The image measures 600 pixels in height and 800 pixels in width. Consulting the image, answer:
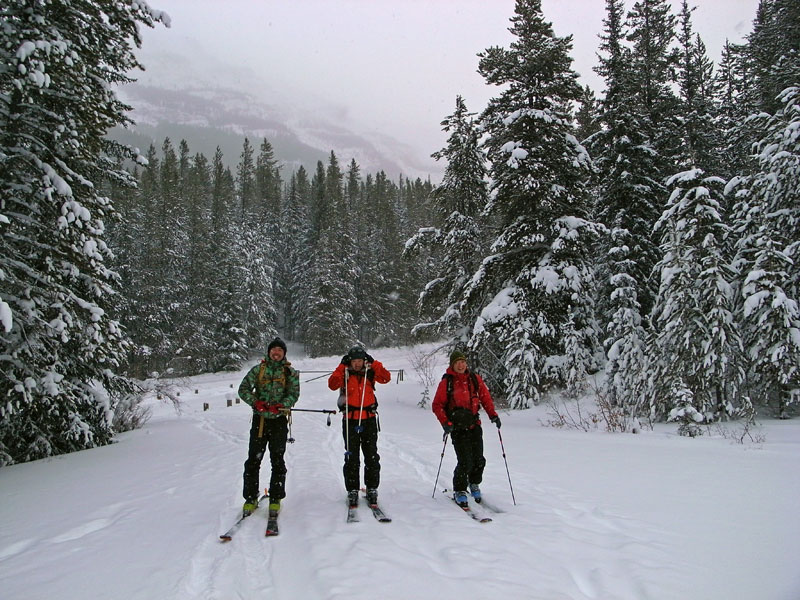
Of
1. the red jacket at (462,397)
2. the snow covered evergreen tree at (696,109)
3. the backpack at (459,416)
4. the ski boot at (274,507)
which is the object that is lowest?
the ski boot at (274,507)

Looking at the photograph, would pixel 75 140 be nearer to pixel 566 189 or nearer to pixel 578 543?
pixel 578 543

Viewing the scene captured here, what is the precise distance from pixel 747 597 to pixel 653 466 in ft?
14.8

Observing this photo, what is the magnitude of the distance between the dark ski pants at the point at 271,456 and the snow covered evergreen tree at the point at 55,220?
471 cm

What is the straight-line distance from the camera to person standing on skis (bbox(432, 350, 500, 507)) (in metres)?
6.13

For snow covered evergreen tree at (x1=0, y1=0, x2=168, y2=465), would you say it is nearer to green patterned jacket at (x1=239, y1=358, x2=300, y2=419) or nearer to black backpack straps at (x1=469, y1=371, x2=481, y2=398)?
green patterned jacket at (x1=239, y1=358, x2=300, y2=419)

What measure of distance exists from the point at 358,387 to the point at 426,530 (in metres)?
2.01

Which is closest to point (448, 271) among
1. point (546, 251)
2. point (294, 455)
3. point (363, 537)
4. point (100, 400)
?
point (546, 251)

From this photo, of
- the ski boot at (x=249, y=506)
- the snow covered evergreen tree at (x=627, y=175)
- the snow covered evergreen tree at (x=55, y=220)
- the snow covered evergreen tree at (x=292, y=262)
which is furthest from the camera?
the snow covered evergreen tree at (x=292, y=262)

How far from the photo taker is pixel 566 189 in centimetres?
1495

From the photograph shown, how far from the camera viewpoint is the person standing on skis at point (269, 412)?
584 cm

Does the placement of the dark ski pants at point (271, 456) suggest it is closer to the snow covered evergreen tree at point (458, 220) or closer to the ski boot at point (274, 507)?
the ski boot at point (274, 507)

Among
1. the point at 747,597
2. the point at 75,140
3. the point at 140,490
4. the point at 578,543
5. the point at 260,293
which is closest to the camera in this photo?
the point at 747,597

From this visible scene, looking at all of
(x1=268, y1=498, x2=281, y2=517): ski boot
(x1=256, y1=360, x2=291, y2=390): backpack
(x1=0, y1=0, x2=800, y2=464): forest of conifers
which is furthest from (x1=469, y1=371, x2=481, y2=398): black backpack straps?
(x1=0, y1=0, x2=800, y2=464): forest of conifers

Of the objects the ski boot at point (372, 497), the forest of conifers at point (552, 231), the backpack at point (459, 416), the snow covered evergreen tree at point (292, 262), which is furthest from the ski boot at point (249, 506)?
the snow covered evergreen tree at point (292, 262)
